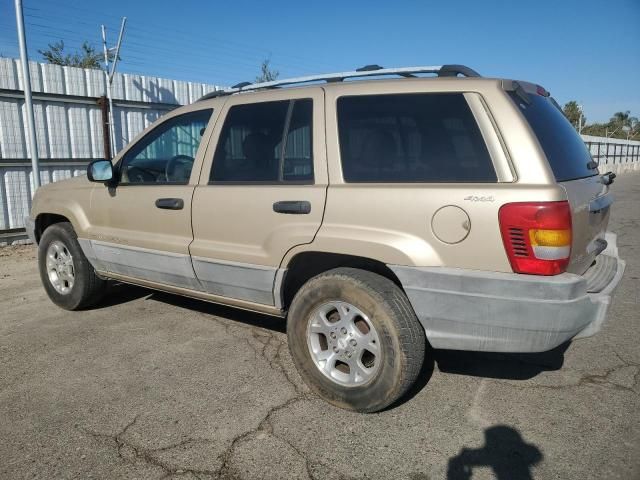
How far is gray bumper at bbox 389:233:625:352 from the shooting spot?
2430 mm

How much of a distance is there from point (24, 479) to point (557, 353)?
3549mm

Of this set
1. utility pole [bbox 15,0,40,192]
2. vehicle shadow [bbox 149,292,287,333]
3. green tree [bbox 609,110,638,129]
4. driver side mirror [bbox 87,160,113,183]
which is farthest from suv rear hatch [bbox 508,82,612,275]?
green tree [bbox 609,110,638,129]

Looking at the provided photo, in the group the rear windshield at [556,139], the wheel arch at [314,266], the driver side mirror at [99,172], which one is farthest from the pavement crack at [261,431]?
the driver side mirror at [99,172]

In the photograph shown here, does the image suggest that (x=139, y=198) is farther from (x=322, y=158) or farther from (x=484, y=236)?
(x=484, y=236)

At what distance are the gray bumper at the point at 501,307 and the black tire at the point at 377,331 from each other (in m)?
0.10

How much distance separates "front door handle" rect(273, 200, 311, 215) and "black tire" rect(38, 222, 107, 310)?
246 cm

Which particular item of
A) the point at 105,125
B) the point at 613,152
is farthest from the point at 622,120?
the point at 105,125

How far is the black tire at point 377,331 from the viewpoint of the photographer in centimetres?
272

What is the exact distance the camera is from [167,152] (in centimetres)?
407

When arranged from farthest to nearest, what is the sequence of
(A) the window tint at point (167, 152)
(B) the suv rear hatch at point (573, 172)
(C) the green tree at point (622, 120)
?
(C) the green tree at point (622, 120) → (A) the window tint at point (167, 152) → (B) the suv rear hatch at point (573, 172)

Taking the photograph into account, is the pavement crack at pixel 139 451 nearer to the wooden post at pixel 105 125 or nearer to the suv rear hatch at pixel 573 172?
the suv rear hatch at pixel 573 172

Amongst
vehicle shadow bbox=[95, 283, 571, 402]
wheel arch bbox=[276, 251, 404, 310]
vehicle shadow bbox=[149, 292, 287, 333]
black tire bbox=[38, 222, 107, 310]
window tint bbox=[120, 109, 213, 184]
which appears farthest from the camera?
black tire bbox=[38, 222, 107, 310]

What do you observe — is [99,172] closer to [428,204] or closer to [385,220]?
[385,220]

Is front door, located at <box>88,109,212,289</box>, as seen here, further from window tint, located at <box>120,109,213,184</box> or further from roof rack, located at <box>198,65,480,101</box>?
roof rack, located at <box>198,65,480,101</box>
